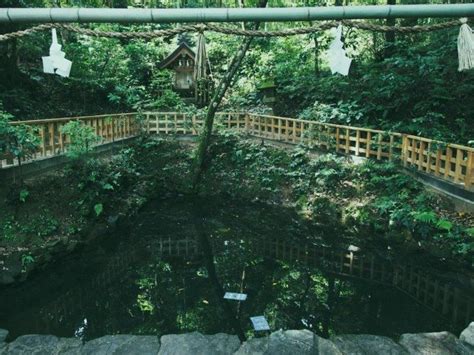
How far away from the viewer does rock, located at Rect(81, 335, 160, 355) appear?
14.7 ft

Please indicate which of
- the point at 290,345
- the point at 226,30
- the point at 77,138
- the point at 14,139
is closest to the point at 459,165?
the point at 290,345

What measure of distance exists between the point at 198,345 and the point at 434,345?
8.75 feet

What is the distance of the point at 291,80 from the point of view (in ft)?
61.4

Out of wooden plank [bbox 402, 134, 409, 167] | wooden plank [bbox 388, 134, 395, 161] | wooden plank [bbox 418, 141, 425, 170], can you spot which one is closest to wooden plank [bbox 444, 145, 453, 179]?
wooden plank [bbox 418, 141, 425, 170]

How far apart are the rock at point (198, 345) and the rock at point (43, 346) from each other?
104 centimetres

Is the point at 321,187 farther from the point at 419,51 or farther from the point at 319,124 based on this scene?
the point at 419,51

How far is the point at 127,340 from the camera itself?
187 inches

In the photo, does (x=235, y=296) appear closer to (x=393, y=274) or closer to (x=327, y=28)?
(x=393, y=274)

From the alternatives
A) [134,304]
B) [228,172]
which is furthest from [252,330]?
[228,172]

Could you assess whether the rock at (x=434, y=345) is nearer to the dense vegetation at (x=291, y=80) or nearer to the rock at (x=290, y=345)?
the rock at (x=290, y=345)

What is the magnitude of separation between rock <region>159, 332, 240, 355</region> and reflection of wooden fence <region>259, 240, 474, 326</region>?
15.2ft

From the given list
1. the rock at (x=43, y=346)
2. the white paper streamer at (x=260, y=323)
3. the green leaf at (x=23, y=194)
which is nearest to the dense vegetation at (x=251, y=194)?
the green leaf at (x=23, y=194)

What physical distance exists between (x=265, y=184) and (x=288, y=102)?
598 centimetres

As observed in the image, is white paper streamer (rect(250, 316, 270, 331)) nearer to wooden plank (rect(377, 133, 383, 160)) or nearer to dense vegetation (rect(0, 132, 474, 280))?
dense vegetation (rect(0, 132, 474, 280))
